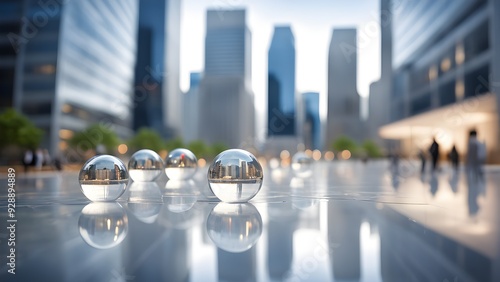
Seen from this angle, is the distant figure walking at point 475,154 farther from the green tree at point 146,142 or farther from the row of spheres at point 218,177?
the green tree at point 146,142

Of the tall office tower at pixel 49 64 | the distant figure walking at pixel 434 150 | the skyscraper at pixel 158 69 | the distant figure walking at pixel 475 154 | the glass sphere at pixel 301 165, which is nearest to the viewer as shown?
the distant figure walking at pixel 475 154

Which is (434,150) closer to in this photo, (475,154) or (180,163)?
(475,154)

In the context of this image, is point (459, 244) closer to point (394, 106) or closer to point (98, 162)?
point (98, 162)

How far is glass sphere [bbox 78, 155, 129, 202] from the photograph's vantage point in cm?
584

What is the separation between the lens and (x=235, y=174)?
5457mm

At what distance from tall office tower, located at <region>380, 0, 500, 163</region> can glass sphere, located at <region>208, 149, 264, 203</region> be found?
93.6 feet

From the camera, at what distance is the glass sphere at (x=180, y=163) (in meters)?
10.6

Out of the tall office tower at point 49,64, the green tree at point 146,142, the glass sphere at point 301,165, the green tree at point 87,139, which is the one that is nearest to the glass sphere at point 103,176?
the glass sphere at point 301,165

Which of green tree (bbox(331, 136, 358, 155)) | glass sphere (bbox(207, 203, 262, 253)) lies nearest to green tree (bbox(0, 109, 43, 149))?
glass sphere (bbox(207, 203, 262, 253))

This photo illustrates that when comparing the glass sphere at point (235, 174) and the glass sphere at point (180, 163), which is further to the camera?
the glass sphere at point (180, 163)

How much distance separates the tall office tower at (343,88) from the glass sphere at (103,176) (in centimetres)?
16302

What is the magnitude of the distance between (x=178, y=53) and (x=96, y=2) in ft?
299

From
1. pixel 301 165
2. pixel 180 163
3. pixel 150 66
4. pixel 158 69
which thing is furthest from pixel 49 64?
pixel 150 66

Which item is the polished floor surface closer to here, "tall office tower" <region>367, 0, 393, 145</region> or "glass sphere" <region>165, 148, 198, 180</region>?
"glass sphere" <region>165, 148, 198, 180</region>
